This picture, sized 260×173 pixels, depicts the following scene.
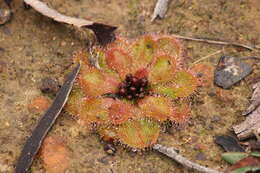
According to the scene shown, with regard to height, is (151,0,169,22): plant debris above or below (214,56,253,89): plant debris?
above

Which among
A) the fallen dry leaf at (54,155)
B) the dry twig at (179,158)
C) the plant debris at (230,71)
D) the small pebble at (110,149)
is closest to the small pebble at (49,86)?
the fallen dry leaf at (54,155)

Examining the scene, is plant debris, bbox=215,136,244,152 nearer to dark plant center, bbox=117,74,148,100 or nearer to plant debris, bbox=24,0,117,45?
dark plant center, bbox=117,74,148,100

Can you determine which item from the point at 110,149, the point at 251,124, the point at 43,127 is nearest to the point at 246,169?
the point at 251,124

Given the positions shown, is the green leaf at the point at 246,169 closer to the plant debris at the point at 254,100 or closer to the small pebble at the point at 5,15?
the plant debris at the point at 254,100

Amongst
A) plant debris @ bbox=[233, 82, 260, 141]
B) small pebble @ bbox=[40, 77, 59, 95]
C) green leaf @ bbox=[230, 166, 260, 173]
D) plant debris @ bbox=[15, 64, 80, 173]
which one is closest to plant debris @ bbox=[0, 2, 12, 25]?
→ small pebble @ bbox=[40, 77, 59, 95]

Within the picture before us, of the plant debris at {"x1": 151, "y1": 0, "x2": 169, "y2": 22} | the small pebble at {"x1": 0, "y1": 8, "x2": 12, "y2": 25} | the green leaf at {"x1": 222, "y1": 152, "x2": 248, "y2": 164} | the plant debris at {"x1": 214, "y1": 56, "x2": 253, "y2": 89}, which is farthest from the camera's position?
the plant debris at {"x1": 151, "y1": 0, "x2": 169, "y2": 22}

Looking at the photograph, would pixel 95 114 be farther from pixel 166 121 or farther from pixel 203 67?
pixel 203 67
